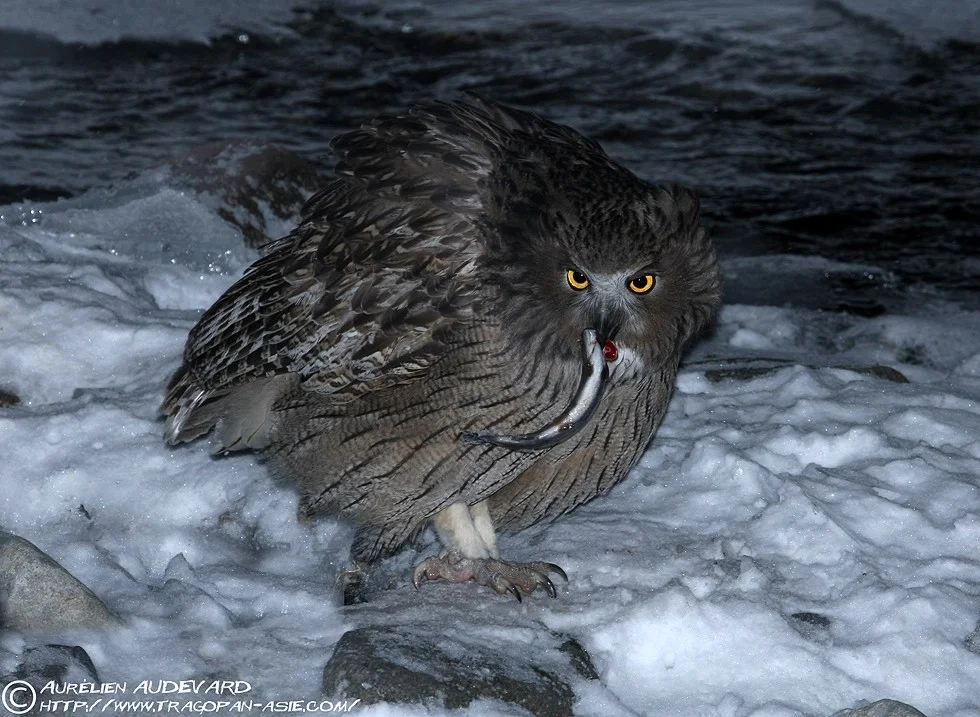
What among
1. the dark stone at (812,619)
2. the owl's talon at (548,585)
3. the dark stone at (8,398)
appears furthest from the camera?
the dark stone at (8,398)

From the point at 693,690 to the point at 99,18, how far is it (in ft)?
33.4

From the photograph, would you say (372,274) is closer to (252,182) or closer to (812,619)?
(812,619)

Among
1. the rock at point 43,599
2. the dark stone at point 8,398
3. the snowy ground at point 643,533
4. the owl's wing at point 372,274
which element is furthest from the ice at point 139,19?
the rock at point 43,599

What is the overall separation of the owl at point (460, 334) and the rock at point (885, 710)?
105 cm

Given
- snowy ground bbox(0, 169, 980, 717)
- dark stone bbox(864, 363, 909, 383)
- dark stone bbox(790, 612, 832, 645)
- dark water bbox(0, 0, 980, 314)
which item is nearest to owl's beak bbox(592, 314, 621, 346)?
snowy ground bbox(0, 169, 980, 717)

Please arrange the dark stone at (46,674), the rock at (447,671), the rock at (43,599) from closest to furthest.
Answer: the dark stone at (46,674)
the rock at (447,671)
the rock at (43,599)

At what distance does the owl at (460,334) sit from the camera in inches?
133

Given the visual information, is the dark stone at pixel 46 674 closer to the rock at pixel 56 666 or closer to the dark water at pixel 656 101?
the rock at pixel 56 666

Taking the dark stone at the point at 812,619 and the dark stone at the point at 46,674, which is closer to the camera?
the dark stone at the point at 46,674

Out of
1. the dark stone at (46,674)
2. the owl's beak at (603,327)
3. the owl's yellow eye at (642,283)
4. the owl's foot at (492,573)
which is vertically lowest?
the owl's foot at (492,573)

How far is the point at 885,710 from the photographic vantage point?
2.95m

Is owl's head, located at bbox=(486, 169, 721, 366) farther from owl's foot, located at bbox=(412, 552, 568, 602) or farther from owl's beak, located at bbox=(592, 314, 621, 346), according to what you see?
owl's foot, located at bbox=(412, 552, 568, 602)

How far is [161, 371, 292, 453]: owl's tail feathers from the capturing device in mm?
3912

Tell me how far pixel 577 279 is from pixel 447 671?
1.11 m
